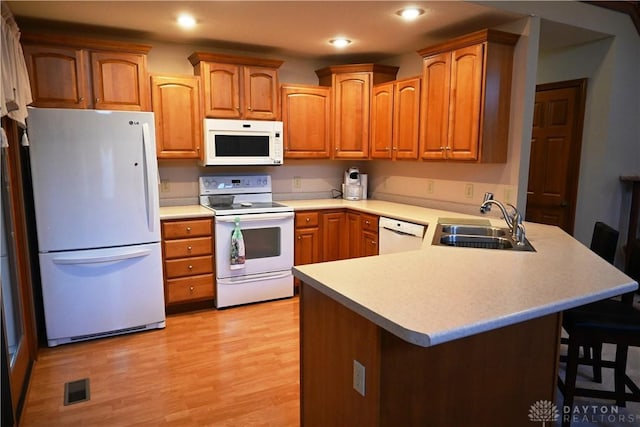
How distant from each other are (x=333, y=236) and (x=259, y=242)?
75cm

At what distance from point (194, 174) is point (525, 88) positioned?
291 centimetres

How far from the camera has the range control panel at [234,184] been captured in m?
4.09

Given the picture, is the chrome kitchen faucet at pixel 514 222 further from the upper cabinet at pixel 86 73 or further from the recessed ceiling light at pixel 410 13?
the upper cabinet at pixel 86 73

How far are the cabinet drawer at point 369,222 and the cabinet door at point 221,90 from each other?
4.78 ft

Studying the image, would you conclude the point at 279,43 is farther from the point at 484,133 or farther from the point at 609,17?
the point at 609,17

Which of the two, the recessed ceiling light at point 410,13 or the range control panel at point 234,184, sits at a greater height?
the recessed ceiling light at point 410,13

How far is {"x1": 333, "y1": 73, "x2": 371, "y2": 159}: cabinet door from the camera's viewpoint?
13.8 feet

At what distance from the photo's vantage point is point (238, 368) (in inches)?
108

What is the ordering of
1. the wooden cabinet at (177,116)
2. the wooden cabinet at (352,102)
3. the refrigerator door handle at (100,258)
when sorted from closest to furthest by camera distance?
the refrigerator door handle at (100,258) < the wooden cabinet at (177,116) < the wooden cabinet at (352,102)

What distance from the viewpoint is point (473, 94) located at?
10.3ft

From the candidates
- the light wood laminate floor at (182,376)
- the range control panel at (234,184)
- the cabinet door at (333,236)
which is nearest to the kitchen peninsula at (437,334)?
the light wood laminate floor at (182,376)

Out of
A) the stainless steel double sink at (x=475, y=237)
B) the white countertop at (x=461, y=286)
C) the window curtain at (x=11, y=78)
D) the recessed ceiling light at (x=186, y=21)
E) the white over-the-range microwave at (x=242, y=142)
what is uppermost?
the recessed ceiling light at (x=186, y=21)

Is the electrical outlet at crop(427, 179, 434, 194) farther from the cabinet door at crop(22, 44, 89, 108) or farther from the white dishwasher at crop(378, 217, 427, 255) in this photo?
the cabinet door at crop(22, 44, 89, 108)

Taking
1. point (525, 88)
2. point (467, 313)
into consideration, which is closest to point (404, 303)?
point (467, 313)
